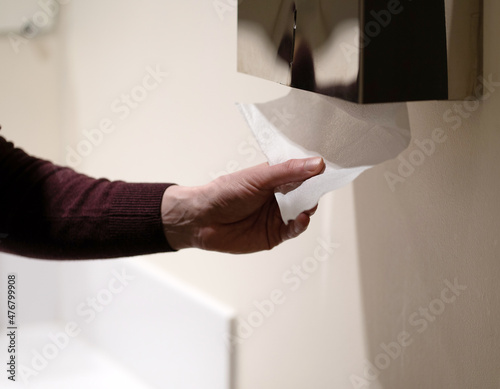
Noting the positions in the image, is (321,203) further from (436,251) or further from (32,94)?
(32,94)

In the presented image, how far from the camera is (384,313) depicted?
0.58 m

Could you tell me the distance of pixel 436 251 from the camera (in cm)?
51

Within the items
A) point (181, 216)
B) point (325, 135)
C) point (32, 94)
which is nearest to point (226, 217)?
point (181, 216)

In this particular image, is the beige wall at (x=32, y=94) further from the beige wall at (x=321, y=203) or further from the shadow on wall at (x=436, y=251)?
the shadow on wall at (x=436, y=251)

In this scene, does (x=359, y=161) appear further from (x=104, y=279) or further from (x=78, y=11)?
(x=78, y=11)

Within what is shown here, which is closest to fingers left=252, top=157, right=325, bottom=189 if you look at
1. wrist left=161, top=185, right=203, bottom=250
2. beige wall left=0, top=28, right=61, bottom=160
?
wrist left=161, top=185, right=203, bottom=250

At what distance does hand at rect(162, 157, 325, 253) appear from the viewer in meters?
0.55

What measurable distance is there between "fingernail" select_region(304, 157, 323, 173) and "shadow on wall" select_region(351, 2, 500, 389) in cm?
13

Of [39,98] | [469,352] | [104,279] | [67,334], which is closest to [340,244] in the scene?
[469,352]

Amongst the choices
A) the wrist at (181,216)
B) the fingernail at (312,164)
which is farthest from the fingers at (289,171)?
the wrist at (181,216)

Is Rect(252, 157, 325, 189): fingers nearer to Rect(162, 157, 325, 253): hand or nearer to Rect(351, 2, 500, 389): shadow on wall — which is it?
Rect(162, 157, 325, 253): hand

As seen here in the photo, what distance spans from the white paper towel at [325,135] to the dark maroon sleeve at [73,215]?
0.20m

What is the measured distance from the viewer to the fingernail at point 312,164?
43cm

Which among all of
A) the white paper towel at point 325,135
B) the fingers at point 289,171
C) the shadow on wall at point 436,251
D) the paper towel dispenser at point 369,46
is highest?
the paper towel dispenser at point 369,46
